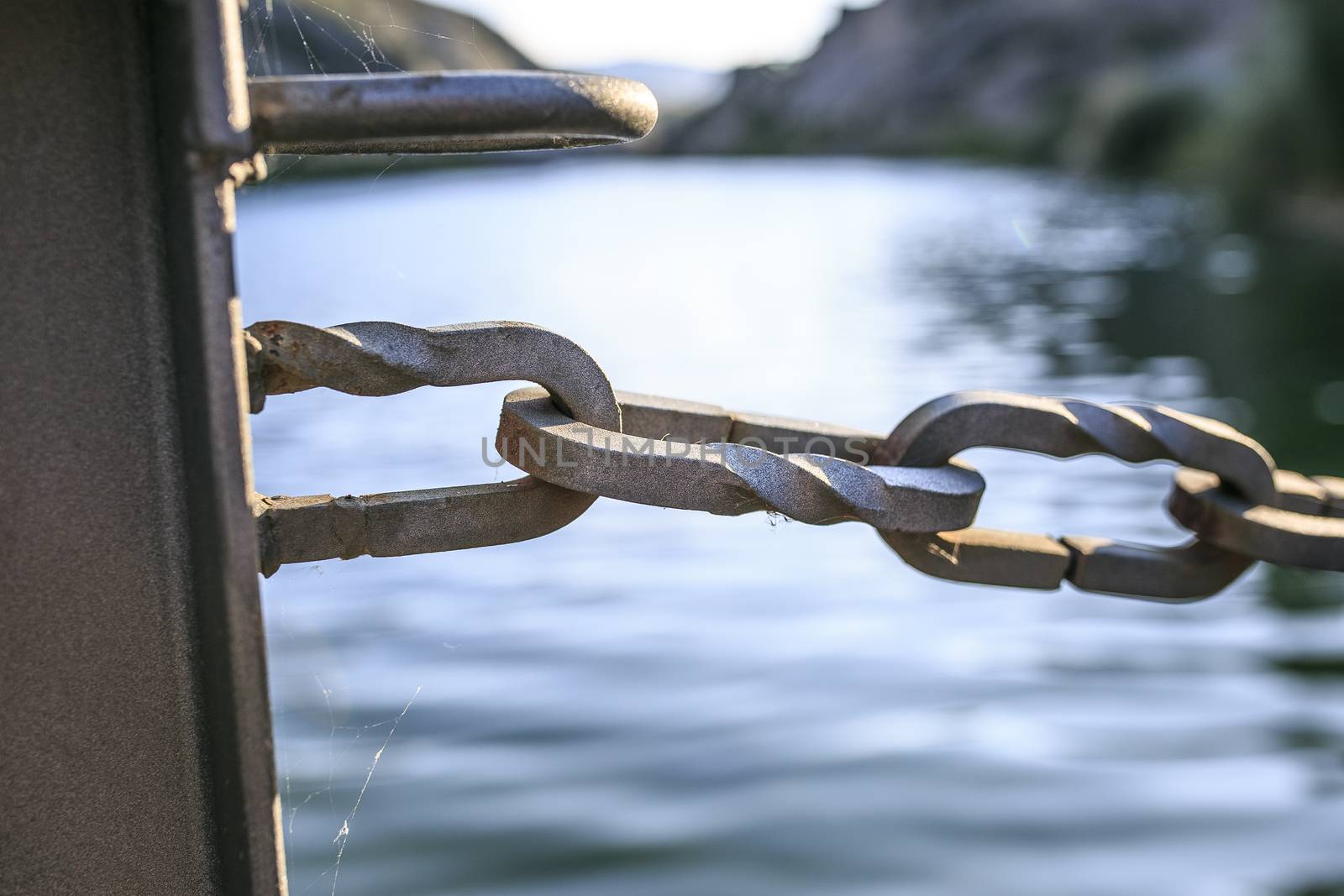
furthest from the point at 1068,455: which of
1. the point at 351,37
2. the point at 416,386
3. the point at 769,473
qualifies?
the point at 351,37

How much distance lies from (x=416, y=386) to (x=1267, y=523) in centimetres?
104

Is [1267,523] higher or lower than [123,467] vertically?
lower

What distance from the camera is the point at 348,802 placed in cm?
338

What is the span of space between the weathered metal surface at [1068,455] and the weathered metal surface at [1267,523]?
0.12 ft

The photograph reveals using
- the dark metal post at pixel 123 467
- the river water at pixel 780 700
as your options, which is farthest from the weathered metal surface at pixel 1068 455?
the river water at pixel 780 700

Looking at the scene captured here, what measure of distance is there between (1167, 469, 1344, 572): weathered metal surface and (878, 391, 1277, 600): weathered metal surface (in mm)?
35

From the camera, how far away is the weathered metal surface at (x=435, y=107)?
0.98m

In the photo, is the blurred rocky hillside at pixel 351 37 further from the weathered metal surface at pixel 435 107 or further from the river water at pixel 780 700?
the river water at pixel 780 700

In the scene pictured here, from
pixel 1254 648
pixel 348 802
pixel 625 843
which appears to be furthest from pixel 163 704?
pixel 1254 648

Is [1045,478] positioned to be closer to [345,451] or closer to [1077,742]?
[1077,742]

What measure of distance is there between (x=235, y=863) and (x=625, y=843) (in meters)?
2.09

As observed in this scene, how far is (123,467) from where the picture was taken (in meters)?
1.05

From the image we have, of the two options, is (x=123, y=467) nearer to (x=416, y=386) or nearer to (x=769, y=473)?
(x=416, y=386)

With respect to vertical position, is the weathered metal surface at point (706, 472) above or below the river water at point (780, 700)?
above
